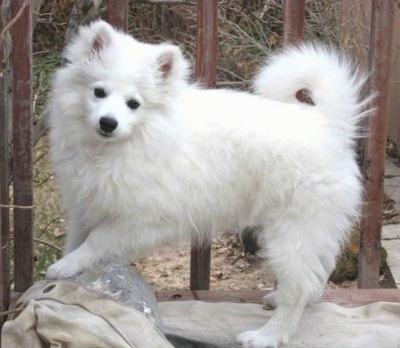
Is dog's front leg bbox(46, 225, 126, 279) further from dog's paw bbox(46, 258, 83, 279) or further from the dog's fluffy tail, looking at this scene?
the dog's fluffy tail

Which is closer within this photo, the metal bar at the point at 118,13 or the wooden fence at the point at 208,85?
the wooden fence at the point at 208,85

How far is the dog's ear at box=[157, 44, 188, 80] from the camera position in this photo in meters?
2.75

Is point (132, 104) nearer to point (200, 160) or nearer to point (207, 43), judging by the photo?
point (200, 160)

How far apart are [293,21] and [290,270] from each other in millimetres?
997

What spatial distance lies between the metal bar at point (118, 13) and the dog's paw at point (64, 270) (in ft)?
3.17

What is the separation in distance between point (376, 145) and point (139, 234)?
108 cm

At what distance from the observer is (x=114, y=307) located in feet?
8.20

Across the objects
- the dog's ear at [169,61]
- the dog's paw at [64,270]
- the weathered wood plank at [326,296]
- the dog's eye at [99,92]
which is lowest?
the weathered wood plank at [326,296]

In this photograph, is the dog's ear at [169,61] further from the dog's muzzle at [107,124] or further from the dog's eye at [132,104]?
the dog's muzzle at [107,124]

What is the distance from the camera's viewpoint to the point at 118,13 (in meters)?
3.14

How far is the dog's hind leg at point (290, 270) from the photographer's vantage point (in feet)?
9.41

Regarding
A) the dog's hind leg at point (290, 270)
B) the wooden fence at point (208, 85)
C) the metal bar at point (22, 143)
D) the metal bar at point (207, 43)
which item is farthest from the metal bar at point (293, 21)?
the metal bar at point (22, 143)

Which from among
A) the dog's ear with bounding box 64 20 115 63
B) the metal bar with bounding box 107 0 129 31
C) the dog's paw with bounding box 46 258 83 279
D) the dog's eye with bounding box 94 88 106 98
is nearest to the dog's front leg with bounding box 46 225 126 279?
the dog's paw with bounding box 46 258 83 279

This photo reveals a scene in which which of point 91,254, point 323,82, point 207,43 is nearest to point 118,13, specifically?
point 207,43
